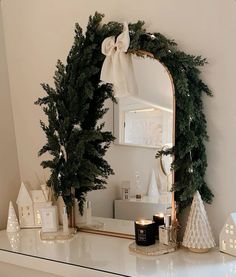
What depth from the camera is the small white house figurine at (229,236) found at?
1344mm

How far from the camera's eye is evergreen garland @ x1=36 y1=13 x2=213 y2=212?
1.45 m

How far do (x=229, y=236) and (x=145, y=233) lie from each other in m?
0.33

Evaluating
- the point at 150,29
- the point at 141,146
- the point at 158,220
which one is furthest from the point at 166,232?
the point at 150,29

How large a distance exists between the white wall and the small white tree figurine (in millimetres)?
89

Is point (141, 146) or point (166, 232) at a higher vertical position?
point (141, 146)

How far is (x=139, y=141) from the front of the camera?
1.61 metres

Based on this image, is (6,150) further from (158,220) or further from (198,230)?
(198,230)

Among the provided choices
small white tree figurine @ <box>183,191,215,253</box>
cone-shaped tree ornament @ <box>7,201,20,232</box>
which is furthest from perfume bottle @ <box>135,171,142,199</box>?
cone-shaped tree ornament @ <box>7,201,20,232</box>

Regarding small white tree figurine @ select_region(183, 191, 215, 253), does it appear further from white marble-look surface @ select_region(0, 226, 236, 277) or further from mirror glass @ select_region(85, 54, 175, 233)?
mirror glass @ select_region(85, 54, 175, 233)

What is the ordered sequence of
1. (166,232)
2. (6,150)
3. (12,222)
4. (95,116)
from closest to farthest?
(166,232) → (95,116) → (12,222) → (6,150)

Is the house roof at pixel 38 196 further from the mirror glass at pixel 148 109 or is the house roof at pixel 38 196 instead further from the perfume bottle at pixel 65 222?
the mirror glass at pixel 148 109

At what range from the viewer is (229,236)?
1.36 m

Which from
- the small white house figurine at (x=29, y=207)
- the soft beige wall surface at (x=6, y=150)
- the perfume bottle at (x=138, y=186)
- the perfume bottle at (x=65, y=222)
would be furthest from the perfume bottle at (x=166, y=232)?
the soft beige wall surface at (x=6, y=150)

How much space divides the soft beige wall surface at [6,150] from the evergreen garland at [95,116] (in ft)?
1.17
